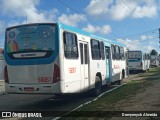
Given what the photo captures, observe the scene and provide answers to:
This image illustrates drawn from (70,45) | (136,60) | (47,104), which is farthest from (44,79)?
(136,60)

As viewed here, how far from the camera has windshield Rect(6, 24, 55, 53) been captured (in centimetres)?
1287

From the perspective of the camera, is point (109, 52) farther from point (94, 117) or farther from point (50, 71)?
point (94, 117)

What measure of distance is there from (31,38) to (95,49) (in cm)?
486

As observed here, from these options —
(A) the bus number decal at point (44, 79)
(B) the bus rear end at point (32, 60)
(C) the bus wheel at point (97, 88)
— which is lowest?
(C) the bus wheel at point (97, 88)

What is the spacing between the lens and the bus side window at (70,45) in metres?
13.2

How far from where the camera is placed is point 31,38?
13148 millimetres

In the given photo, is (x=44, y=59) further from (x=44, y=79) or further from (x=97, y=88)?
(x=97, y=88)

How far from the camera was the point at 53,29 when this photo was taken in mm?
12844

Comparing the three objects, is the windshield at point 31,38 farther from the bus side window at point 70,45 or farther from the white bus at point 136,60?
the white bus at point 136,60

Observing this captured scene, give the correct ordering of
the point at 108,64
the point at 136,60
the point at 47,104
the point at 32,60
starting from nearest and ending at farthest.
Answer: the point at 32,60 → the point at 47,104 → the point at 108,64 → the point at 136,60

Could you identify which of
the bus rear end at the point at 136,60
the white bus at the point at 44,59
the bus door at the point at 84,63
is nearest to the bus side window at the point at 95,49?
the bus door at the point at 84,63

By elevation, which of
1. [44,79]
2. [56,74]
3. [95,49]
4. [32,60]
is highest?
[95,49]

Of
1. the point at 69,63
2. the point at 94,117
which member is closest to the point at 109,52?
the point at 69,63

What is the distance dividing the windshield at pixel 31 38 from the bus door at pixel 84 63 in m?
2.27
